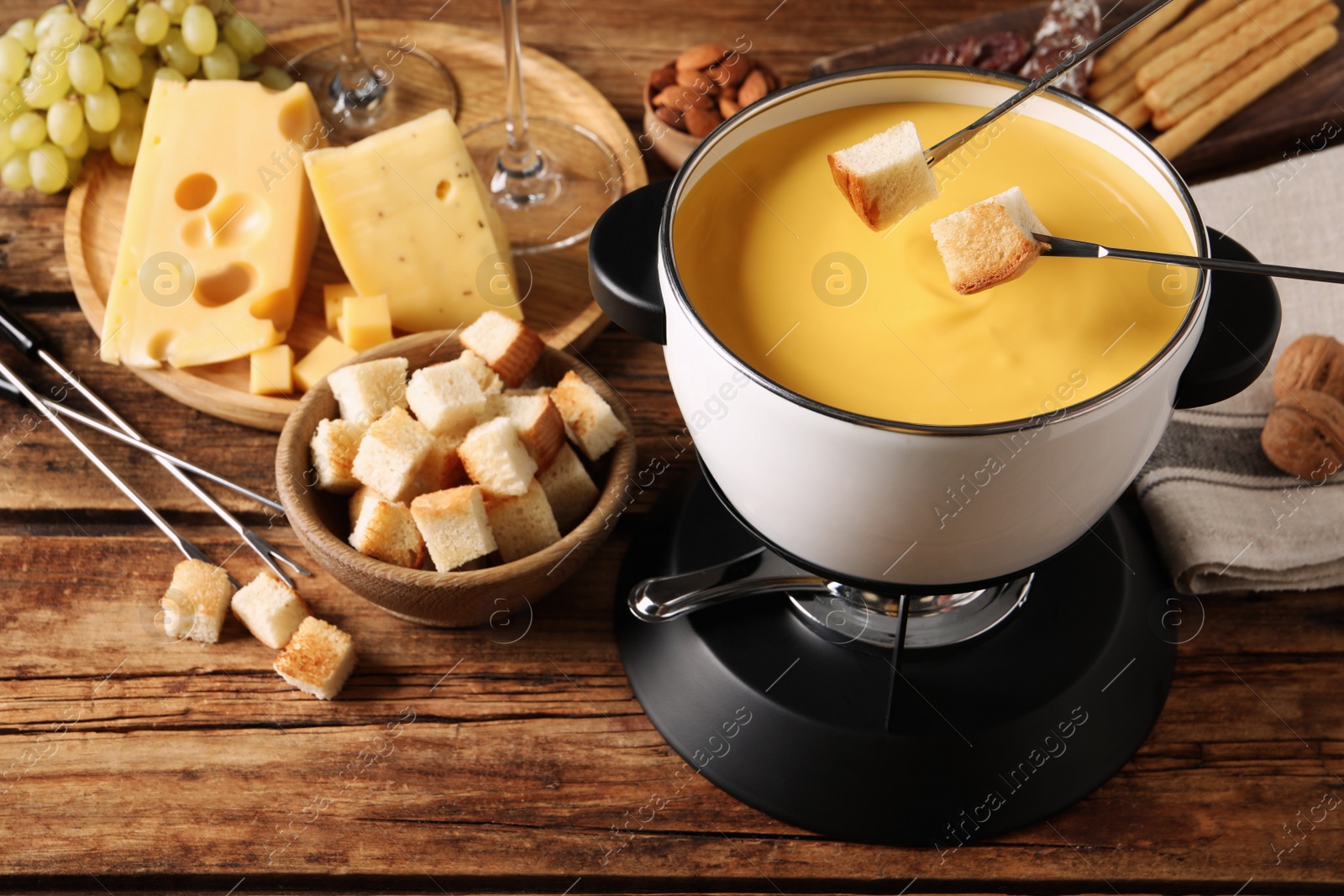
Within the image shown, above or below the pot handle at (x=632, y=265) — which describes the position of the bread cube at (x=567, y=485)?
below

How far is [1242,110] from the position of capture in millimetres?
1367

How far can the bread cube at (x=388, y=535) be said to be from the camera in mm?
921

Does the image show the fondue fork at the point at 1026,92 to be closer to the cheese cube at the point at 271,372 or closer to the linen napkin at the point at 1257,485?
the linen napkin at the point at 1257,485

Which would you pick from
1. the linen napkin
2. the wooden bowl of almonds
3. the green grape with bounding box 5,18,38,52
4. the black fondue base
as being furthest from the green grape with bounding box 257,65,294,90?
the linen napkin

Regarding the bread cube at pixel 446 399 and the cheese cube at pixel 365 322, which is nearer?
the bread cube at pixel 446 399

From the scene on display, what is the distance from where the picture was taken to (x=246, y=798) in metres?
0.90

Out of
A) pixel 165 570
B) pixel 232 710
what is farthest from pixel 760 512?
pixel 165 570

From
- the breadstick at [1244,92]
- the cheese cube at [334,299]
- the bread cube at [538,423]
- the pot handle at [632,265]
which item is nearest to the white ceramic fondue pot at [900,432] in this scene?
the pot handle at [632,265]

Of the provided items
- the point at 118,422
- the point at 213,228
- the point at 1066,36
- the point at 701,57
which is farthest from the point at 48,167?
the point at 1066,36

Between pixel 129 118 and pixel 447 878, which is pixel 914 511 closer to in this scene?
pixel 447 878

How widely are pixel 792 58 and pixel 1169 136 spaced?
18.5 inches

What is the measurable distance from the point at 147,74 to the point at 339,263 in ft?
1.05

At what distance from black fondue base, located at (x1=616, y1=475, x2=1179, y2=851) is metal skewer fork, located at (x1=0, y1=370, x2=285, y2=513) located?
37cm

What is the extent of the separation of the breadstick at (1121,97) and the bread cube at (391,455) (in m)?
0.93
